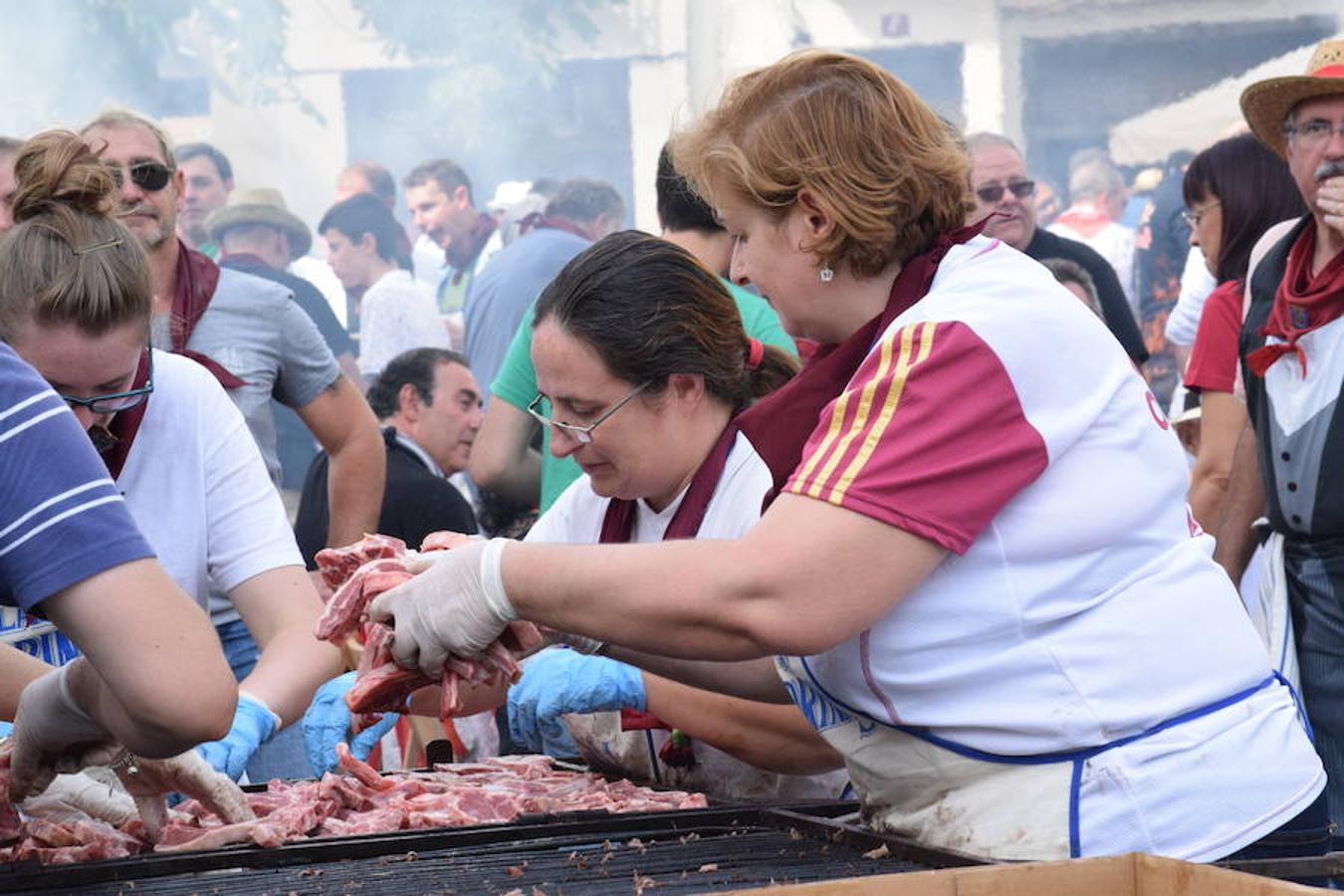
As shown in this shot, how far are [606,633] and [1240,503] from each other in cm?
301

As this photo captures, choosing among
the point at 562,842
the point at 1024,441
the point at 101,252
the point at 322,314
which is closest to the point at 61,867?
the point at 562,842

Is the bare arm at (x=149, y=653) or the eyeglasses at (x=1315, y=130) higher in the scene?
the eyeglasses at (x=1315, y=130)

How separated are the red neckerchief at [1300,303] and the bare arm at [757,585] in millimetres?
2345

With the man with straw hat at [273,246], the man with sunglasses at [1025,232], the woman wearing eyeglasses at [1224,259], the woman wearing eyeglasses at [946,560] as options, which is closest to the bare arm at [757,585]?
the woman wearing eyeglasses at [946,560]

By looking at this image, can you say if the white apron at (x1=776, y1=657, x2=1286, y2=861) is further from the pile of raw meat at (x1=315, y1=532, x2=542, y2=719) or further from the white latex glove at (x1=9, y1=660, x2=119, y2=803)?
the white latex glove at (x1=9, y1=660, x2=119, y2=803)

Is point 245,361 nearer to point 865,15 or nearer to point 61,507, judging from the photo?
point 61,507

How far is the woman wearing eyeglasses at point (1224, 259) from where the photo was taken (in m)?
5.30

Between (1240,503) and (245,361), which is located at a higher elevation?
(245,361)

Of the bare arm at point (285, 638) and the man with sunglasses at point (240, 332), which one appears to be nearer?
the bare arm at point (285, 638)

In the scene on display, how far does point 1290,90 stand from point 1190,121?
6009mm

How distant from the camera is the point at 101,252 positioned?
11.1ft

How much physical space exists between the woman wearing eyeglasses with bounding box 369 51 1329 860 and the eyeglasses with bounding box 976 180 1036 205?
439 cm

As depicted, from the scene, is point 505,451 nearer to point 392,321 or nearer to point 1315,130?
point 1315,130

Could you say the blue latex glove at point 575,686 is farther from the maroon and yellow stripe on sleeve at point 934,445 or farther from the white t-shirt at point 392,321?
the white t-shirt at point 392,321
